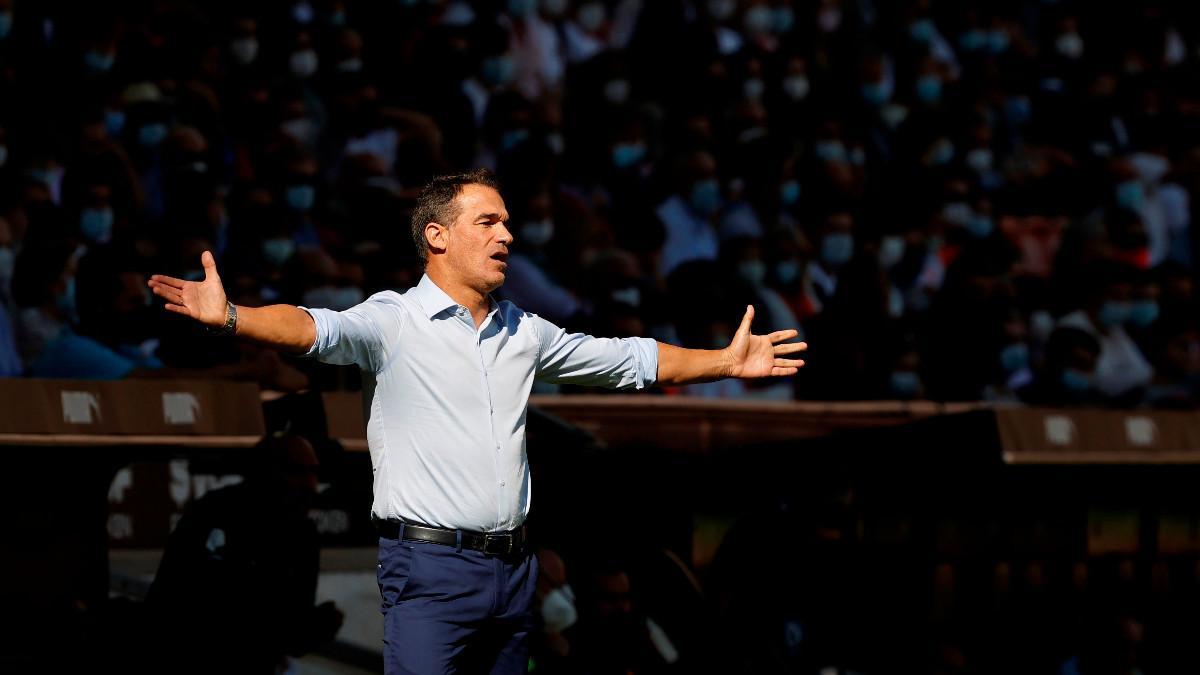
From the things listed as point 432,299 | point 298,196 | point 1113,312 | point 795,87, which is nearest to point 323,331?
point 432,299

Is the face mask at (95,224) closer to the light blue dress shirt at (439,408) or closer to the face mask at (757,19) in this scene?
the light blue dress shirt at (439,408)

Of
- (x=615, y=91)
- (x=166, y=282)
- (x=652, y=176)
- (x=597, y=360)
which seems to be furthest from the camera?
(x=615, y=91)

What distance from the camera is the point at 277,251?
6.97 meters

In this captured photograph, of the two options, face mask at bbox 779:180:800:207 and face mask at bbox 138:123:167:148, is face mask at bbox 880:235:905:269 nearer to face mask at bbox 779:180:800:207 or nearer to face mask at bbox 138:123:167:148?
face mask at bbox 779:180:800:207

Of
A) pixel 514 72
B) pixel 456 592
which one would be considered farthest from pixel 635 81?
pixel 456 592

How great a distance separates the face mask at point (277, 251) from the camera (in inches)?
274

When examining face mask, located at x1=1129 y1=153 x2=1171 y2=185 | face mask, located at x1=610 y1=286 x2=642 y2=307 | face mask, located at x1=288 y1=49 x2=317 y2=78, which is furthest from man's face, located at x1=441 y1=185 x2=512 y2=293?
face mask, located at x1=1129 y1=153 x2=1171 y2=185

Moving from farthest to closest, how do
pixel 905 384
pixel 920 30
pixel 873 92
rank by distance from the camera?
pixel 920 30 < pixel 873 92 < pixel 905 384

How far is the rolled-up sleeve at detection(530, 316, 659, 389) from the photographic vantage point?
4230mm

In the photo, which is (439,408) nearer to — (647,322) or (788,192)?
(647,322)

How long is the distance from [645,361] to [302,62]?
4103mm

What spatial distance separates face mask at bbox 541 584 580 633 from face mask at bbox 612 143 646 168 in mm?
3090

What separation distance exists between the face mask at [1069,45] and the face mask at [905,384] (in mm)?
3851

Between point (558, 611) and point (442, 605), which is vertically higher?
point (442, 605)
